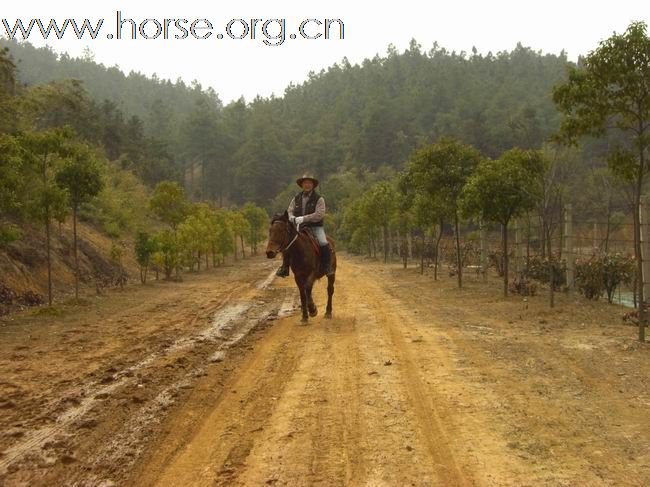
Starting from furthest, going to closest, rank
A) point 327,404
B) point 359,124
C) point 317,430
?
1. point 359,124
2. point 327,404
3. point 317,430

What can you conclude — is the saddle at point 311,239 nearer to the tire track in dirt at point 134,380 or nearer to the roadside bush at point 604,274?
the tire track in dirt at point 134,380

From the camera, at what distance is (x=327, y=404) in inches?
227

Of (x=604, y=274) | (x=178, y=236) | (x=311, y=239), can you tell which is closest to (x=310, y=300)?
(x=311, y=239)

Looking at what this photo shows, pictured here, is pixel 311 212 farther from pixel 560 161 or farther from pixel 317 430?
pixel 560 161

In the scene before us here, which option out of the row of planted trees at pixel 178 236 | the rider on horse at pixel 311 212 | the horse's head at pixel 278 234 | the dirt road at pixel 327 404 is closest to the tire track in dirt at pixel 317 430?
the dirt road at pixel 327 404

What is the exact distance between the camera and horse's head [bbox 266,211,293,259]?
10.2 m

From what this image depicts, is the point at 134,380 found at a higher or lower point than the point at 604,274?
lower

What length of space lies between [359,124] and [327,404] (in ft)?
323

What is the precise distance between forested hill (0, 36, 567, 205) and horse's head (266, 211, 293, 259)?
54.1 meters

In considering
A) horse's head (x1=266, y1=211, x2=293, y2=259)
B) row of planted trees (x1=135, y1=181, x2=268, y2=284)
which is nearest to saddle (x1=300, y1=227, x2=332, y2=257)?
horse's head (x1=266, y1=211, x2=293, y2=259)

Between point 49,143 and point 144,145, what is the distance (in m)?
58.1

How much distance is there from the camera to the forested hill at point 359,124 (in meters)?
78.1

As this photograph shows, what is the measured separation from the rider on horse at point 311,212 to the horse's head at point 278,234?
0.73ft

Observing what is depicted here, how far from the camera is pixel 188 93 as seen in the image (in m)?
176
